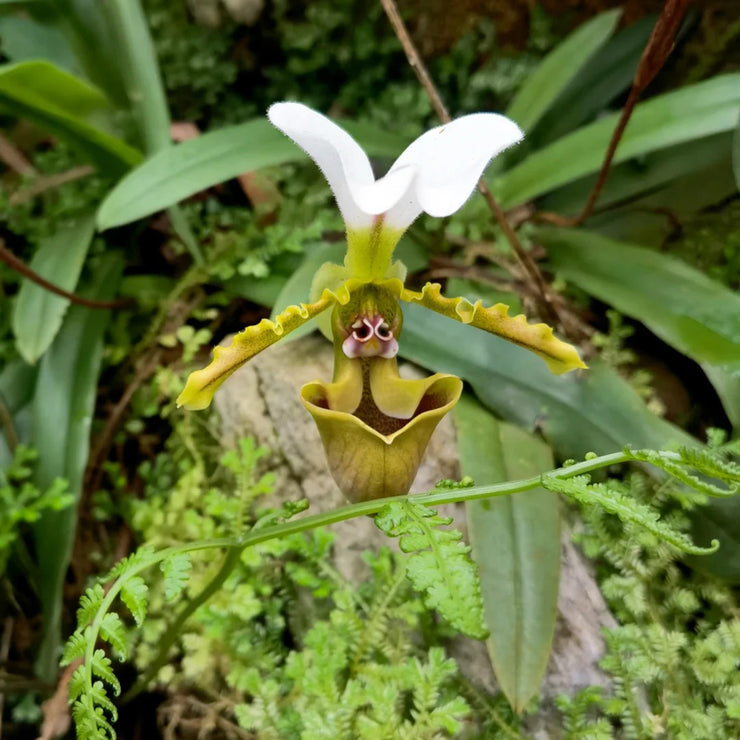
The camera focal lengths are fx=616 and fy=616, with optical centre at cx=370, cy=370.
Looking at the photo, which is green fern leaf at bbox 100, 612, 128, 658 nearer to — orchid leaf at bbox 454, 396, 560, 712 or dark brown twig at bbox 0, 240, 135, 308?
orchid leaf at bbox 454, 396, 560, 712

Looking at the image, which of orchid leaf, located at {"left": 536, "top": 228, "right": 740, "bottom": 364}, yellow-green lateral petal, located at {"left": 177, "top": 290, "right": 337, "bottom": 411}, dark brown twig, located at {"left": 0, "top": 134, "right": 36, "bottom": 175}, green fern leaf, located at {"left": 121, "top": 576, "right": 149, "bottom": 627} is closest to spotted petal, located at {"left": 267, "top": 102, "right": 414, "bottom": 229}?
yellow-green lateral petal, located at {"left": 177, "top": 290, "right": 337, "bottom": 411}

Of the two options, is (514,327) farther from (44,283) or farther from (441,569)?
(44,283)

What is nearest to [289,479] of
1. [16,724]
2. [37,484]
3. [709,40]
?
[37,484]

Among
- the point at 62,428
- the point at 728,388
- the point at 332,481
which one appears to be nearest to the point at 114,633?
the point at 332,481

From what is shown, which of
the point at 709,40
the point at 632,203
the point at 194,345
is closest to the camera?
the point at 194,345

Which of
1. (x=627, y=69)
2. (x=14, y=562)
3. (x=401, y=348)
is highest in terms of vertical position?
(x=627, y=69)

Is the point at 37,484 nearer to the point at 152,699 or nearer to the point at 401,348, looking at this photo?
the point at 152,699
